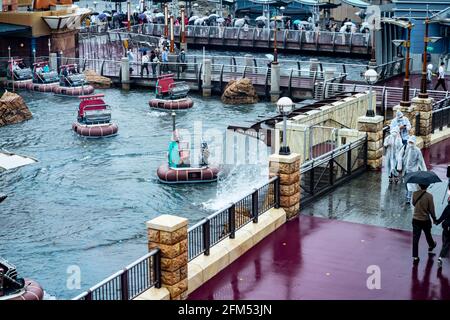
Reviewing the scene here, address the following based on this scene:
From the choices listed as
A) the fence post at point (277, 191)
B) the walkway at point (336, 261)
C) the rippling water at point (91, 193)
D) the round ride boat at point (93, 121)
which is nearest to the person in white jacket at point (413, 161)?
the walkway at point (336, 261)

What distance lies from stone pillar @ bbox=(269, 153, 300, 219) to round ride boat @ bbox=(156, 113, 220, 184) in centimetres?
1344

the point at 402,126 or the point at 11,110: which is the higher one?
the point at 402,126

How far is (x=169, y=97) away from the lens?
51.8 meters

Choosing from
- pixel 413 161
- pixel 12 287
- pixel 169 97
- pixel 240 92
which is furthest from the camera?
pixel 240 92

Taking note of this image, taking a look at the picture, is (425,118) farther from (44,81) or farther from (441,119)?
(44,81)

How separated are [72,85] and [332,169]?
3595 centimetres

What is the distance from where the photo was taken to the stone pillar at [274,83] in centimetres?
5363

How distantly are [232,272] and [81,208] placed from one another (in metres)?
15.0

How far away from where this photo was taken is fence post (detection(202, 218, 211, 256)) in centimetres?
1685

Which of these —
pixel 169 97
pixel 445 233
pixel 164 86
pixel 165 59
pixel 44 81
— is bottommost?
pixel 169 97

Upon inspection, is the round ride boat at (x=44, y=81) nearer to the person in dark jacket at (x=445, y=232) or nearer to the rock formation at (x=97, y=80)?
the rock formation at (x=97, y=80)

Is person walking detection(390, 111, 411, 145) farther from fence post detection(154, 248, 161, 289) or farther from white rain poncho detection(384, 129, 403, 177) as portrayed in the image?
fence post detection(154, 248, 161, 289)

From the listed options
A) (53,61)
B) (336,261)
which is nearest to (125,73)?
(53,61)
